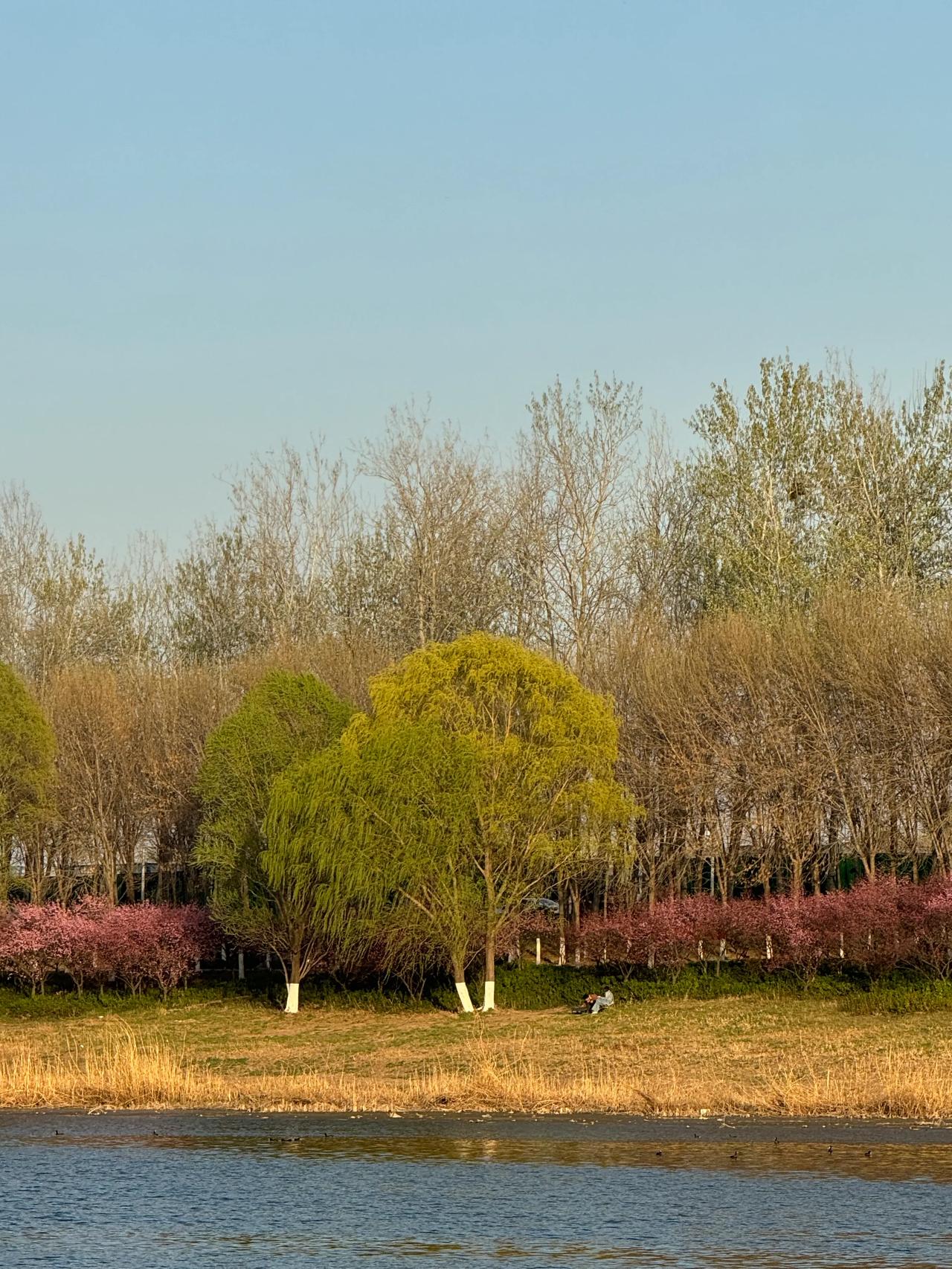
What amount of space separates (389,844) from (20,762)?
618 inches

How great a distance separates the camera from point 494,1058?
Result: 42812 mm

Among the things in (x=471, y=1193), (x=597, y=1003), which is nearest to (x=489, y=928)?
(x=597, y=1003)

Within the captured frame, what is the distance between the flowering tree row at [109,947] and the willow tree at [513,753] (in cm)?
986

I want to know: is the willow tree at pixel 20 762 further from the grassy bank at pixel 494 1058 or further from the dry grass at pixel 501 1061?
the dry grass at pixel 501 1061

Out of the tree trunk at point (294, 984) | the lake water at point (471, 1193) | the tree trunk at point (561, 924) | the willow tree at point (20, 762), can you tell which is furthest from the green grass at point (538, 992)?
the lake water at point (471, 1193)

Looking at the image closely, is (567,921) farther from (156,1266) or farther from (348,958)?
(156,1266)

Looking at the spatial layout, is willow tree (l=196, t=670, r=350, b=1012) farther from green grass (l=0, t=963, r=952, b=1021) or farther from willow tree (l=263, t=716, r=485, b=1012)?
green grass (l=0, t=963, r=952, b=1021)

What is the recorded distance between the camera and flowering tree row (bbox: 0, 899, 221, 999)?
58719 mm

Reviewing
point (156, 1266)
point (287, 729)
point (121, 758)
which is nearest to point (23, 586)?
point (121, 758)

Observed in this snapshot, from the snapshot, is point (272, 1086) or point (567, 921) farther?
point (567, 921)

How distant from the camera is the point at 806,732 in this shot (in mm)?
59156

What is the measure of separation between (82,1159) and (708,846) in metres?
35.0

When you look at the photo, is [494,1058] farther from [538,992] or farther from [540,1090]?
[538,992]

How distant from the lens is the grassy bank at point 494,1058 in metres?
33.7
